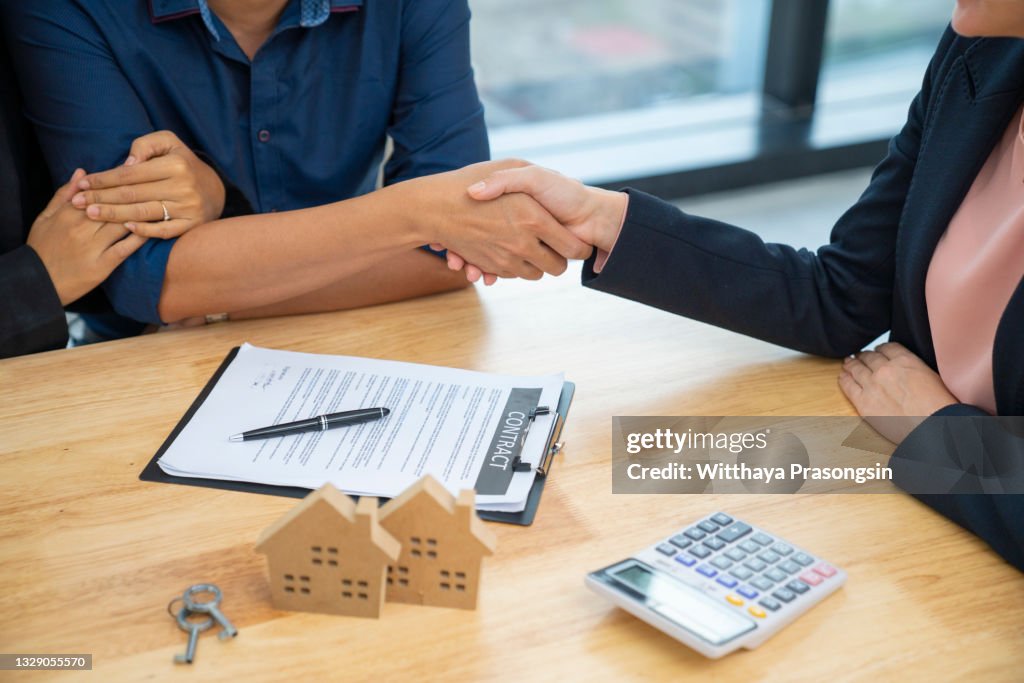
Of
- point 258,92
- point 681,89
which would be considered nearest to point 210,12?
point 258,92

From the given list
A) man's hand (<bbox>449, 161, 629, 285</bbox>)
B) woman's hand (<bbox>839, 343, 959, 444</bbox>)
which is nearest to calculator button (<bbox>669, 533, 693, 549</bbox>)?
woman's hand (<bbox>839, 343, 959, 444</bbox>)

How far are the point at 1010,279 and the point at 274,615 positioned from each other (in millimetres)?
873

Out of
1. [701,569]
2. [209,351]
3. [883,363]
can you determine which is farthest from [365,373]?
[883,363]

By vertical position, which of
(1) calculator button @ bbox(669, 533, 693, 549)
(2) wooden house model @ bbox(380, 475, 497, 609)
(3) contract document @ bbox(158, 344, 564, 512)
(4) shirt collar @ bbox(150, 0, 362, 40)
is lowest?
(3) contract document @ bbox(158, 344, 564, 512)

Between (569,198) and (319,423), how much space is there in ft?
1.54

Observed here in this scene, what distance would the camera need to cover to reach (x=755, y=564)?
892 mm

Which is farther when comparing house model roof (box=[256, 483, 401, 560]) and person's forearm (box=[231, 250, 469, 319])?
person's forearm (box=[231, 250, 469, 319])

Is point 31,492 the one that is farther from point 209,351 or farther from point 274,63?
point 274,63

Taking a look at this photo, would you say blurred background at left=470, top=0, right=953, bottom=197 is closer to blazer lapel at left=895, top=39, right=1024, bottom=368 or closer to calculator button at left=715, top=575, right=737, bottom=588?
blazer lapel at left=895, top=39, right=1024, bottom=368

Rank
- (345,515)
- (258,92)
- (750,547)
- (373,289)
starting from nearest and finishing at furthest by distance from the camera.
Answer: (345,515), (750,547), (373,289), (258,92)

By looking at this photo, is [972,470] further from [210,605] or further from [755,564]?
[210,605]

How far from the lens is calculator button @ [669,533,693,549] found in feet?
2.99

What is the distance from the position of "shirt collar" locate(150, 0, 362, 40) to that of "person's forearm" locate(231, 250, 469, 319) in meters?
0.40

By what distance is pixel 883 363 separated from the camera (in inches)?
48.6
